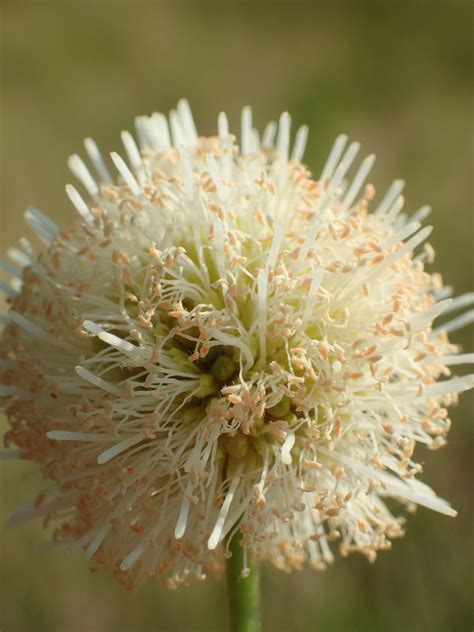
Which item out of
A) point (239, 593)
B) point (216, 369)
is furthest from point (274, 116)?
point (239, 593)

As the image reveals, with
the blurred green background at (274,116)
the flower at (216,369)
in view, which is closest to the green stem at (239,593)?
the flower at (216,369)

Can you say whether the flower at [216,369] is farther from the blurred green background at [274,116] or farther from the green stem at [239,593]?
the blurred green background at [274,116]

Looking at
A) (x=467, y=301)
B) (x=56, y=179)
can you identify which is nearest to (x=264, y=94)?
(x=56, y=179)

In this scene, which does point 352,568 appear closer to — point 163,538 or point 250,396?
point 163,538

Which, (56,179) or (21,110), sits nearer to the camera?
(56,179)

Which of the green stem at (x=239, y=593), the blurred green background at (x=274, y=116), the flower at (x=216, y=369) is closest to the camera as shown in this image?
the flower at (x=216, y=369)
